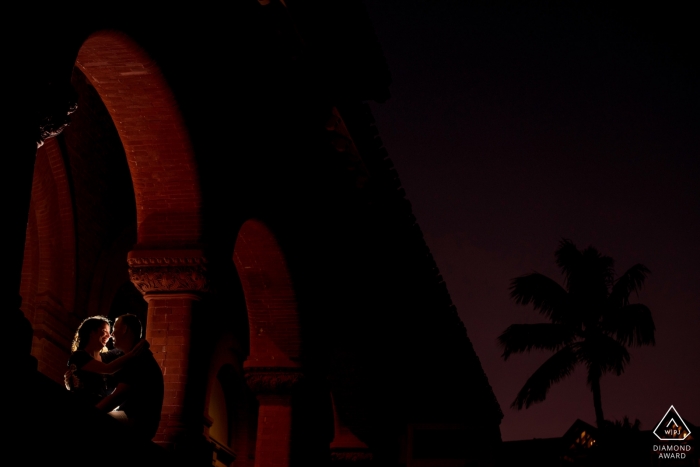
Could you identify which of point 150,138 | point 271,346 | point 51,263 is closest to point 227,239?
point 150,138

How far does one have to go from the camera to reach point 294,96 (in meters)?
13.8

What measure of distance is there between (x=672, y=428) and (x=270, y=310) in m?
22.7

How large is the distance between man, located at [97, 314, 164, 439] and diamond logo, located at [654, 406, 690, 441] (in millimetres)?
26147

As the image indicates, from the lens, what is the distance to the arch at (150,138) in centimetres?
955

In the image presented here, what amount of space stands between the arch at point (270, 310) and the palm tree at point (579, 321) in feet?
62.0

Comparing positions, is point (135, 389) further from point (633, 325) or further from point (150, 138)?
point (633, 325)

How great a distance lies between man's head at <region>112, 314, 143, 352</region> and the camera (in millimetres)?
9023

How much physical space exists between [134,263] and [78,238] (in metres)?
4.30

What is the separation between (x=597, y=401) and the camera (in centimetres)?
3031

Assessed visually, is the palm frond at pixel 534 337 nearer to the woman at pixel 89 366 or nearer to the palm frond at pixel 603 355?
the palm frond at pixel 603 355

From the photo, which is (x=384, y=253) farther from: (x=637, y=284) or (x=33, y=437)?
(x=637, y=284)

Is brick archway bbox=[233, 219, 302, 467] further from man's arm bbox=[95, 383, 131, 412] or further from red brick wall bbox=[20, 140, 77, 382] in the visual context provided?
man's arm bbox=[95, 383, 131, 412]

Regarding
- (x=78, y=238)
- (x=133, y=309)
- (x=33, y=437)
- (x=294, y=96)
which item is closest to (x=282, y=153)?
(x=294, y=96)

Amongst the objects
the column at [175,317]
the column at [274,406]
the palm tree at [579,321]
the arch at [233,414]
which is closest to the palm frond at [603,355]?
the palm tree at [579,321]
